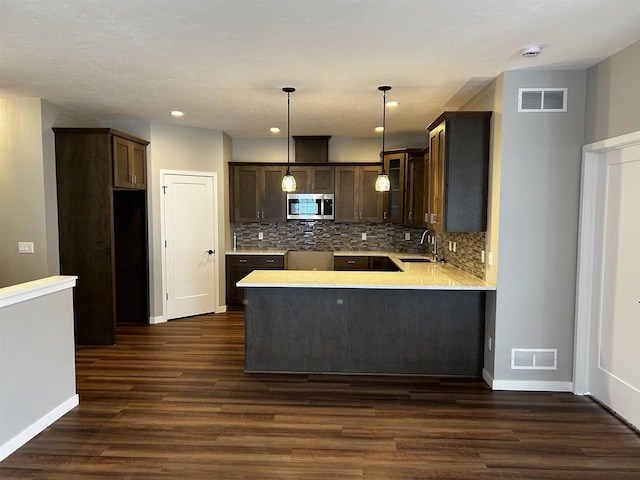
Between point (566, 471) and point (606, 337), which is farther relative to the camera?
point (606, 337)

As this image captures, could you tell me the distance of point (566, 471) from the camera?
2.54 m

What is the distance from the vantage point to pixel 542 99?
3.56 meters

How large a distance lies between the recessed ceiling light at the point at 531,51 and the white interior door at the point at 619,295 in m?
0.96

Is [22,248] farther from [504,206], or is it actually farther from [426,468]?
[504,206]

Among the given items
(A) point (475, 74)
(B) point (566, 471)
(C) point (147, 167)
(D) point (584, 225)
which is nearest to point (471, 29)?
(A) point (475, 74)

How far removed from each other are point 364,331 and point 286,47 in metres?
2.49

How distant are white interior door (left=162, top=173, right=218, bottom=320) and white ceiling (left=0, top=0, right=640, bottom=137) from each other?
1472 mm

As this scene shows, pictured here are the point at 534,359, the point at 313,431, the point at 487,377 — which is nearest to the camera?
the point at 313,431

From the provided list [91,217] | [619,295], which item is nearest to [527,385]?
[619,295]

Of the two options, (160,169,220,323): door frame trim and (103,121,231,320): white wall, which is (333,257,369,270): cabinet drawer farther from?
(103,121,231,320): white wall

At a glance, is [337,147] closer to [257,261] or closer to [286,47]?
[257,261]

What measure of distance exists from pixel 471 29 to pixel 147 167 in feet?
14.2

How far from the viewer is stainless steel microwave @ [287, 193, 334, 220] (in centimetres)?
659

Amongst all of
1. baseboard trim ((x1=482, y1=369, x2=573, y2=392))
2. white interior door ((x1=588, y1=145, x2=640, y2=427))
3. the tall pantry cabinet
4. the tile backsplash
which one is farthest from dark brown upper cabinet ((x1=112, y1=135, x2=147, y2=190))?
white interior door ((x1=588, y1=145, x2=640, y2=427))
